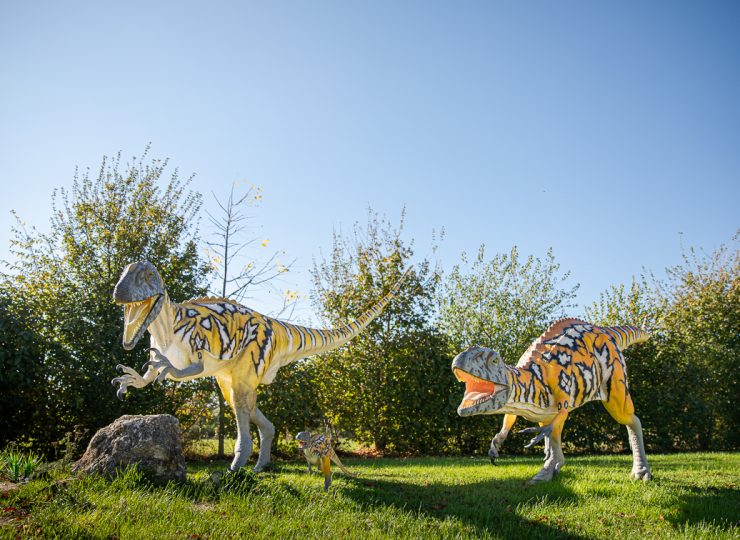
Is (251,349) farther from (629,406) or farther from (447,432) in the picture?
(447,432)

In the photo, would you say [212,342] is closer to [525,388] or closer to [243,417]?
[243,417]

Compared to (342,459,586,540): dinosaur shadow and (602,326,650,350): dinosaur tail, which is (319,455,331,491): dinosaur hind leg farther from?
(602,326,650,350): dinosaur tail

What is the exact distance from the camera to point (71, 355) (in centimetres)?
1062

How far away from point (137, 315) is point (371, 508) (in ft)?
11.3

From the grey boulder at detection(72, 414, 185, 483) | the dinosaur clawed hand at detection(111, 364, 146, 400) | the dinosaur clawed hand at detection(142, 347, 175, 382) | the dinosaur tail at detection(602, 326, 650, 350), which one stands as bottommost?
the grey boulder at detection(72, 414, 185, 483)

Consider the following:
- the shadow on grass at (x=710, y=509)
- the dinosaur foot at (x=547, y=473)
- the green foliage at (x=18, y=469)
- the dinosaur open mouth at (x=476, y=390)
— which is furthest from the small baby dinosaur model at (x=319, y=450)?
the shadow on grass at (x=710, y=509)

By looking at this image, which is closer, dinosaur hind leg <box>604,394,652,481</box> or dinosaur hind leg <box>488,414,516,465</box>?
dinosaur hind leg <box>488,414,516,465</box>

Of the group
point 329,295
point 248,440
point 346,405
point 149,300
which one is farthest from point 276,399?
point 149,300

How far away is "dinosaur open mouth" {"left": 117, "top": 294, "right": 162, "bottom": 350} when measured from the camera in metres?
6.73

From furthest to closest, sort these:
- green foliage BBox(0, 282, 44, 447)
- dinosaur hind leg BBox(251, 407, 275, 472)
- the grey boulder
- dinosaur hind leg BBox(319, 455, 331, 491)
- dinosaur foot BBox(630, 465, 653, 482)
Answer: green foliage BBox(0, 282, 44, 447) → dinosaur hind leg BBox(251, 407, 275, 472) → dinosaur foot BBox(630, 465, 653, 482) → dinosaur hind leg BBox(319, 455, 331, 491) → the grey boulder

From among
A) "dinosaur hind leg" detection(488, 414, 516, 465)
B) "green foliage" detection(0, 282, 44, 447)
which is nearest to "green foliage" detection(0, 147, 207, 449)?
"green foliage" detection(0, 282, 44, 447)

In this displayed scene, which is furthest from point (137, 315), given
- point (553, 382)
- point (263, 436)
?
point (553, 382)

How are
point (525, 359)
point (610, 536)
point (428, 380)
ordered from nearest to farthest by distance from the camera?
point (610, 536) → point (525, 359) → point (428, 380)

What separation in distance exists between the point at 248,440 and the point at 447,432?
22.1 ft
